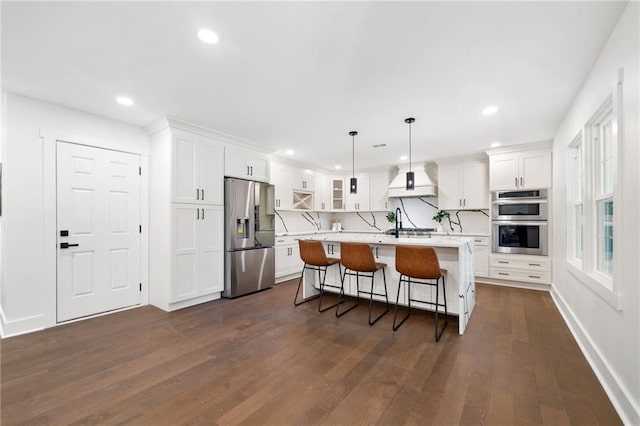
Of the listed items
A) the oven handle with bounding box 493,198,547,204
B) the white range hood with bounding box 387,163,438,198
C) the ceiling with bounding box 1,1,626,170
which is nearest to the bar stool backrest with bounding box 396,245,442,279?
the ceiling with bounding box 1,1,626,170

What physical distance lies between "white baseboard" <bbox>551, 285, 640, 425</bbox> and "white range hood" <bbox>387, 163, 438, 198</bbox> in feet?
10.4

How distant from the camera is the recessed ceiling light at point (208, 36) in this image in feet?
6.28

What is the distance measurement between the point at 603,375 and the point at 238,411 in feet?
8.65

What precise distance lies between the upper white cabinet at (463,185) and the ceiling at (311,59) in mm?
1712

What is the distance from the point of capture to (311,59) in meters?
2.24

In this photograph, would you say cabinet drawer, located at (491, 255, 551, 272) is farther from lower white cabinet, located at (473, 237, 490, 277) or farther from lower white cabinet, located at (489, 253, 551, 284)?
lower white cabinet, located at (473, 237, 490, 277)

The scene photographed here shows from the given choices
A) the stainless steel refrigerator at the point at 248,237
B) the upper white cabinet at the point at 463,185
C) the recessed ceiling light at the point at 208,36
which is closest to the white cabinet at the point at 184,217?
the stainless steel refrigerator at the point at 248,237

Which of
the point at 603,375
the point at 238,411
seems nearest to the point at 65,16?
the point at 238,411

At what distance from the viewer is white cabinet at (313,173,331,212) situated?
669 centimetres

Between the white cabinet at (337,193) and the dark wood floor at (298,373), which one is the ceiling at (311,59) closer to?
the dark wood floor at (298,373)

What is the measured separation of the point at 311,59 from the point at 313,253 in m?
2.31

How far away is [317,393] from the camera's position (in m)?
1.92

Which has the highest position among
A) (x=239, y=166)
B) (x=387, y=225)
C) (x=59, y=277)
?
(x=239, y=166)

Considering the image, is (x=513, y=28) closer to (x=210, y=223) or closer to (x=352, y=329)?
(x=352, y=329)
